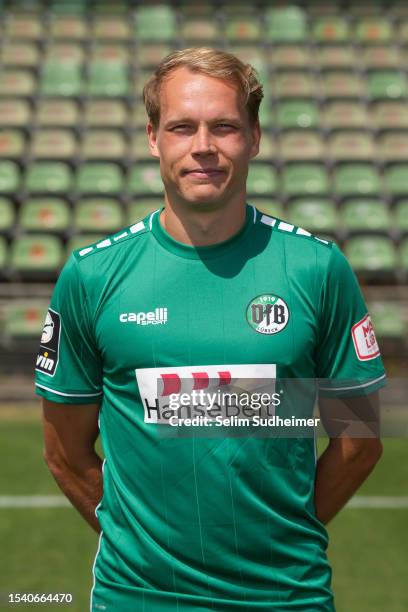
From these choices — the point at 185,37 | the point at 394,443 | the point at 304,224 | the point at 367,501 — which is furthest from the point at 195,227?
the point at 185,37

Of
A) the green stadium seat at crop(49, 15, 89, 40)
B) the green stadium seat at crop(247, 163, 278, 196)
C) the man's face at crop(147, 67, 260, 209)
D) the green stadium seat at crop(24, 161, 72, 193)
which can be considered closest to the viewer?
the man's face at crop(147, 67, 260, 209)

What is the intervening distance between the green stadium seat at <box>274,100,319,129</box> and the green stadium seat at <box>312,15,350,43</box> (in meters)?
2.21

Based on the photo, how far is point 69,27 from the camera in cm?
1590

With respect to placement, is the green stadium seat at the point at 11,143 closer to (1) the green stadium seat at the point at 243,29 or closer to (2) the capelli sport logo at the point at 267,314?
(1) the green stadium seat at the point at 243,29

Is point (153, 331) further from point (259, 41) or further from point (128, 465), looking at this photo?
point (259, 41)

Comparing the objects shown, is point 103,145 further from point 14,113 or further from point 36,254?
point 36,254

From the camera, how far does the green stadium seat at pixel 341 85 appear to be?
47.9ft

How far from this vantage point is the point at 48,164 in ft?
41.6

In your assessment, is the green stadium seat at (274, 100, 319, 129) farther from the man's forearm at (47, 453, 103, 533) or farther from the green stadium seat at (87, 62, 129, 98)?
the man's forearm at (47, 453, 103, 533)

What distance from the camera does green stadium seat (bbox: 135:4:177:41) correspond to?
15.7 m

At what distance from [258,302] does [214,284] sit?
111 millimetres

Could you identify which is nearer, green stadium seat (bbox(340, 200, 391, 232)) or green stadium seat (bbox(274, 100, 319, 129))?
green stadium seat (bbox(340, 200, 391, 232))

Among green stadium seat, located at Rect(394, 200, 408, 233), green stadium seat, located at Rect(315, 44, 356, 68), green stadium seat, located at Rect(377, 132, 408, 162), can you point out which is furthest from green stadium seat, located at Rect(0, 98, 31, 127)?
green stadium seat, located at Rect(394, 200, 408, 233)

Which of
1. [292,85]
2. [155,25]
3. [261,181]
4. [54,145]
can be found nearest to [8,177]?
[54,145]
